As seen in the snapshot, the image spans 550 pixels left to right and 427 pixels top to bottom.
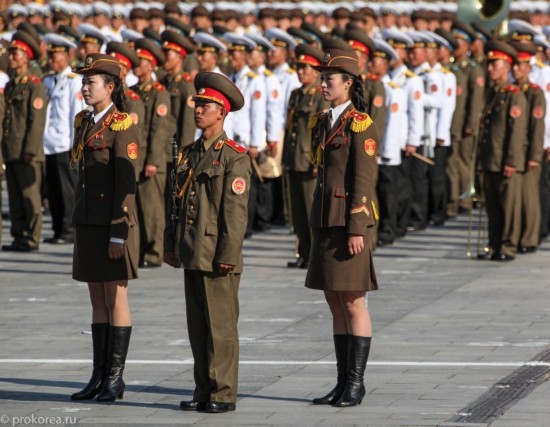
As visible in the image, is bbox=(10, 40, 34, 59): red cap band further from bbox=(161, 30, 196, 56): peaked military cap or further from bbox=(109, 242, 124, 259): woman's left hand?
bbox=(109, 242, 124, 259): woman's left hand

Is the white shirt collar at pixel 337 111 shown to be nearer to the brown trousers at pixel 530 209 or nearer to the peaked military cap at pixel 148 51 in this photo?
the peaked military cap at pixel 148 51

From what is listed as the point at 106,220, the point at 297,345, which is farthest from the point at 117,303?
the point at 297,345

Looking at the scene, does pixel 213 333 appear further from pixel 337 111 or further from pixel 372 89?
pixel 372 89

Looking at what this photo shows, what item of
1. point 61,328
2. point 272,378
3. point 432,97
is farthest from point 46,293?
point 432,97

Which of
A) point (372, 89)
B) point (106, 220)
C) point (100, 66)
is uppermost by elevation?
point (100, 66)

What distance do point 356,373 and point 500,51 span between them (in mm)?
8272

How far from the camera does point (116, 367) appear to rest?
34.8ft

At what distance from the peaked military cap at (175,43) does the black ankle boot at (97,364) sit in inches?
303

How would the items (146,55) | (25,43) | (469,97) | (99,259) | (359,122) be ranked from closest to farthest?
(359,122)
(99,259)
(146,55)
(25,43)
(469,97)

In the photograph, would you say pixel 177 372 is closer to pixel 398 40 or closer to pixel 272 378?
pixel 272 378

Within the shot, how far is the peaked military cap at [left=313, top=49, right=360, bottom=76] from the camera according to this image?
34.9ft

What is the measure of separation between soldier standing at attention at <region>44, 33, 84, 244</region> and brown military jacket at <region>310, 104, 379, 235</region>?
29.1 ft

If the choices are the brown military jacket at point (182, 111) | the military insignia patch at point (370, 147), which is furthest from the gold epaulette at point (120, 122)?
the brown military jacket at point (182, 111)

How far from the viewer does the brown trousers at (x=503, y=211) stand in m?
18.4
